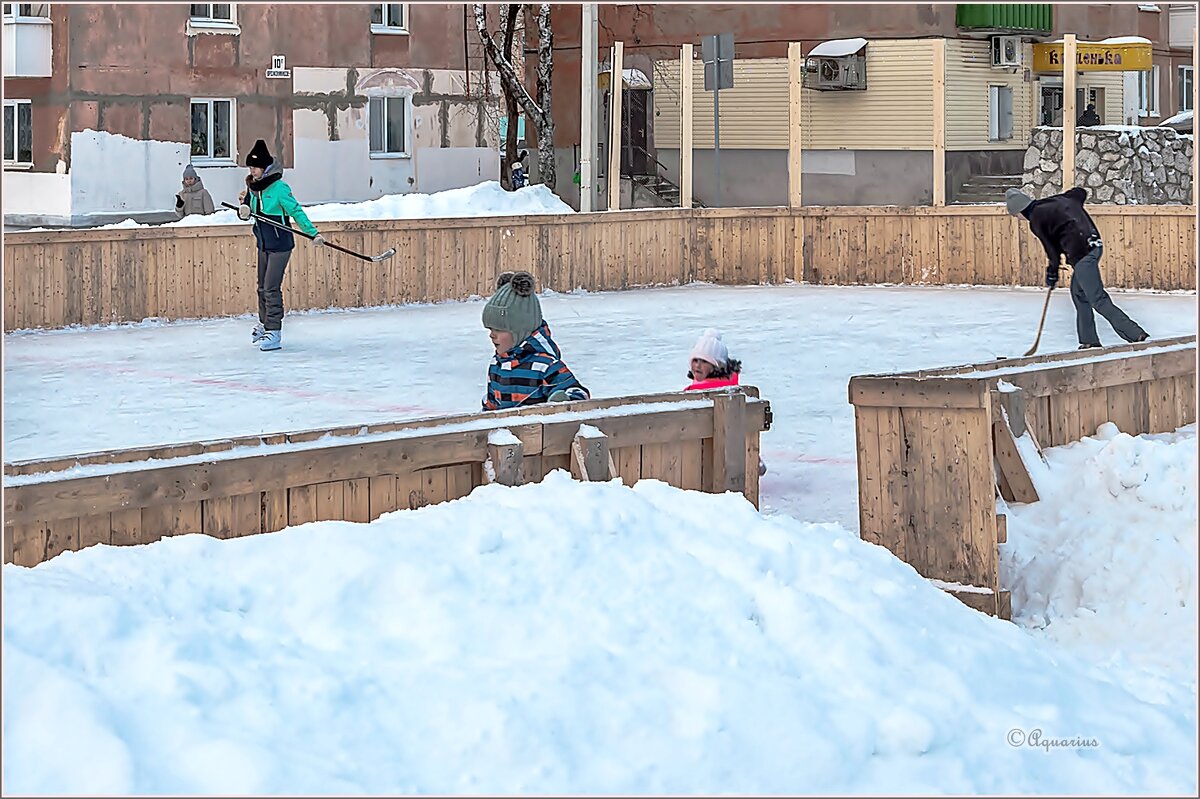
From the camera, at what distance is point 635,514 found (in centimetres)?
506

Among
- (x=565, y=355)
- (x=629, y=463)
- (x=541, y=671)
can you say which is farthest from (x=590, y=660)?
(x=565, y=355)

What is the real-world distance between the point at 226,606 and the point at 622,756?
1.09 meters

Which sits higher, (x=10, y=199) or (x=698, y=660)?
(x=10, y=199)

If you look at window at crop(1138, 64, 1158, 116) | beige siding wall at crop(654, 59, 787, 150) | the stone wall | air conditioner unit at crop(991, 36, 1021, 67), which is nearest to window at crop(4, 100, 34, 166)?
beige siding wall at crop(654, 59, 787, 150)

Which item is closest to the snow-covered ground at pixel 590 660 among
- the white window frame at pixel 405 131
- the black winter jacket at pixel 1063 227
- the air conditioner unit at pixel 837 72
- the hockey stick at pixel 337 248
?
the black winter jacket at pixel 1063 227

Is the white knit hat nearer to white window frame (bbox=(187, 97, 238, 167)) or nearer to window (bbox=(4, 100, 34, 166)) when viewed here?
window (bbox=(4, 100, 34, 166))

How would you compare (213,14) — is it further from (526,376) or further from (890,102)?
(526,376)

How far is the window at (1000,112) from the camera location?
111 feet

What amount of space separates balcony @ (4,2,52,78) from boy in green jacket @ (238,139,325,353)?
15.9m

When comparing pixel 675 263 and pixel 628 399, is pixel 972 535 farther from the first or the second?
pixel 675 263

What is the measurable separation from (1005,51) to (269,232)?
22259 millimetres

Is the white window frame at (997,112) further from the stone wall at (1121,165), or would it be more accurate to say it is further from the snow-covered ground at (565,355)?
the snow-covered ground at (565,355)

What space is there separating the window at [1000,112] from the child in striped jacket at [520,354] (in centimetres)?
2788

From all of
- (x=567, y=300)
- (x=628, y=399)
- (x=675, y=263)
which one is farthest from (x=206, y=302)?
(x=628, y=399)
